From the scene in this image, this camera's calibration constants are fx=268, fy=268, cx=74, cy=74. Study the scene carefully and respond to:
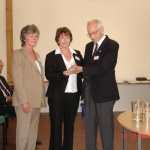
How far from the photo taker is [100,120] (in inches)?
106

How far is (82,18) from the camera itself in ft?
18.7

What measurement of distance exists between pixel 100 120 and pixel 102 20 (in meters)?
3.48

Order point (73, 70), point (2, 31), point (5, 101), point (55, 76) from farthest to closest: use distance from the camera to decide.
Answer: point (2, 31)
point (5, 101)
point (55, 76)
point (73, 70)

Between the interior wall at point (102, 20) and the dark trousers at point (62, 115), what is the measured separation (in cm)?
296

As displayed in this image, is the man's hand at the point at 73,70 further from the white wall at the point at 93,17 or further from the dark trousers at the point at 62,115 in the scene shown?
the white wall at the point at 93,17

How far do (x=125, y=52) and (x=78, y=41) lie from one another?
41.6 inches

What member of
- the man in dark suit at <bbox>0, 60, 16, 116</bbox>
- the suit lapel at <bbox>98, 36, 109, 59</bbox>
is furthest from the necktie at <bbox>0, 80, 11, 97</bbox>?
the suit lapel at <bbox>98, 36, 109, 59</bbox>

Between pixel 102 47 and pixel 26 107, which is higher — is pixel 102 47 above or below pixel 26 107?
above

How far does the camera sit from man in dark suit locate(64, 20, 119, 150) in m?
2.62

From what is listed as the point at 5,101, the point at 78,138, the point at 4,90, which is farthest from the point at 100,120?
the point at 4,90

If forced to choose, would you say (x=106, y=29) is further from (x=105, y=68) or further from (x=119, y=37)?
(x=105, y=68)

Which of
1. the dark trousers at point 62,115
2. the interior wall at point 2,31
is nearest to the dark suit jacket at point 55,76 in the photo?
the dark trousers at point 62,115

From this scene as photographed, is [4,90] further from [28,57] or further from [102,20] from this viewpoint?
[102,20]

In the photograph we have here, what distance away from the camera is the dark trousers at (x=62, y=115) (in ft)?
9.32
